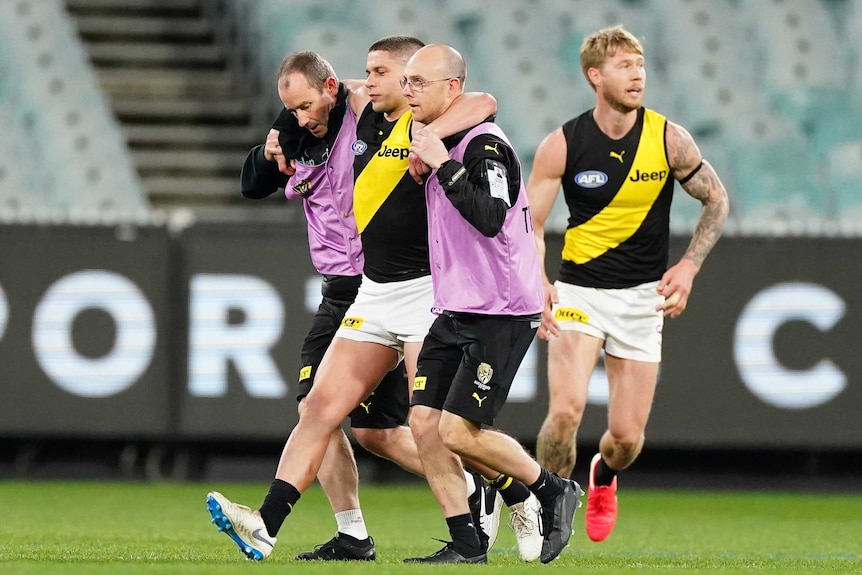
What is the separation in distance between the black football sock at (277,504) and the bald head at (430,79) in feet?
5.33

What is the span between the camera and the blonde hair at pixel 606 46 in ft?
24.2

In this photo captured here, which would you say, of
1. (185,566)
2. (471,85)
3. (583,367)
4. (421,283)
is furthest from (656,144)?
(471,85)

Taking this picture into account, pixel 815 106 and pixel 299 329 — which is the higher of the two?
A: pixel 815 106

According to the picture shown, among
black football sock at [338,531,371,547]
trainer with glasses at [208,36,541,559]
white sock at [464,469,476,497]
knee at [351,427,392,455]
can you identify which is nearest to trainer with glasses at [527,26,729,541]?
white sock at [464,469,476,497]

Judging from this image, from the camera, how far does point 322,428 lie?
613 centimetres

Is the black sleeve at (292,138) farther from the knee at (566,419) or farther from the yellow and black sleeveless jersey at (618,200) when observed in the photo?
the knee at (566,419)

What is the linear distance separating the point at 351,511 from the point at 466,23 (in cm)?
824

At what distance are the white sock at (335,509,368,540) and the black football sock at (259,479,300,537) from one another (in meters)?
0.51

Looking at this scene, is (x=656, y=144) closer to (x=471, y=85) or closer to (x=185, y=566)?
(x=185, y=566)

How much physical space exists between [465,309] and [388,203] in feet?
2.01

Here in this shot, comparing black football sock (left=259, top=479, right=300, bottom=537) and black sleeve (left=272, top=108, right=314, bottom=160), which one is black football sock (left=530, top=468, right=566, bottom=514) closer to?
black football sock (left=259, top=479, right=300, bottom=537)

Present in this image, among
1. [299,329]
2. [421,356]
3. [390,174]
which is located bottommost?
[299,329]

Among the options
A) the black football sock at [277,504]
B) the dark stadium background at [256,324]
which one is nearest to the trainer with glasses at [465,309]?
the black football sock at [277,504]

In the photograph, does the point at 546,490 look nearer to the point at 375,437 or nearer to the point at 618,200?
the point at 375,437
